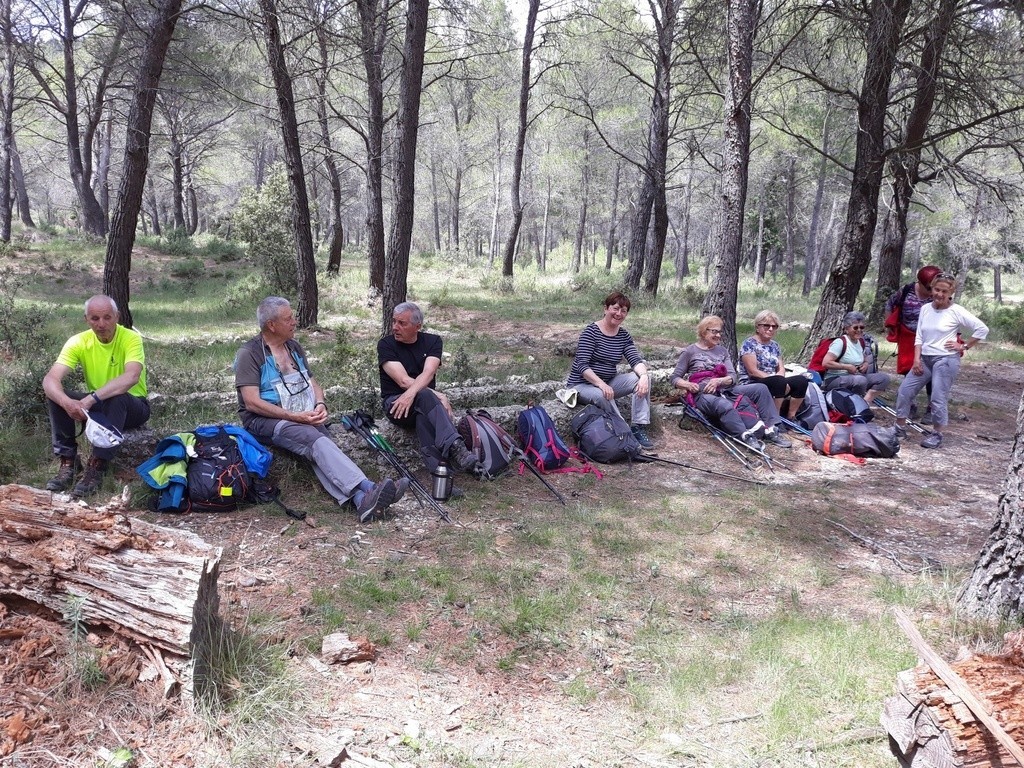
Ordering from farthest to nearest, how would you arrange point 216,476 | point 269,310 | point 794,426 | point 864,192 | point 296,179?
1. point 296,179
2. point 864,192
3. point 794,426
4. point 269,310
5. point 216,476

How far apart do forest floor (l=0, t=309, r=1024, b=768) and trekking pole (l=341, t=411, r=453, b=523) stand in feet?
0.64

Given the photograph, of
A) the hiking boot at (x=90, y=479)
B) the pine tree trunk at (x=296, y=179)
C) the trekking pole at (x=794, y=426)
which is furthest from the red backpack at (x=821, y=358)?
the pine tree trunk at (x=296, y=179)

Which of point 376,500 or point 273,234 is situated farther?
point 273,234

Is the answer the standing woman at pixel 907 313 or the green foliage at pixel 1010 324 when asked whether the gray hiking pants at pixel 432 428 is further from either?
the green foliage at pixel 1010 324

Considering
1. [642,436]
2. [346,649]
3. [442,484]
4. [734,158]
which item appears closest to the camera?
[346,649]

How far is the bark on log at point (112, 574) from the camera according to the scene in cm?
232

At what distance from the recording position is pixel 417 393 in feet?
15.8

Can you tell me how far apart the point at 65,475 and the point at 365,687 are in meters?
2.81

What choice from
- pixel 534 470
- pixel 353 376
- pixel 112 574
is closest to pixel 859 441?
pixel 534 470

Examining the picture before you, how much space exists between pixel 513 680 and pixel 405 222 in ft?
18.6

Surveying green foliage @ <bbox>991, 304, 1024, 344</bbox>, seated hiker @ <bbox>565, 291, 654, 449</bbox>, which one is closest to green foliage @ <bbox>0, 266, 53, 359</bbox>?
seated hiker @ <bbox>565, 291, 654, 449</bbox>

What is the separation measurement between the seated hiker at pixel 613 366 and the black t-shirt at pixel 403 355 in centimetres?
144

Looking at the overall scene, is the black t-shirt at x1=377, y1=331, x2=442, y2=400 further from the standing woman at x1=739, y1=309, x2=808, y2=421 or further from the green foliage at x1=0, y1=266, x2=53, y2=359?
the green foliage at x1=0, y1=266, x2=53, y2=359

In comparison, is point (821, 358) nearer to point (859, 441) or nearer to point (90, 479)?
point (859, 441)
